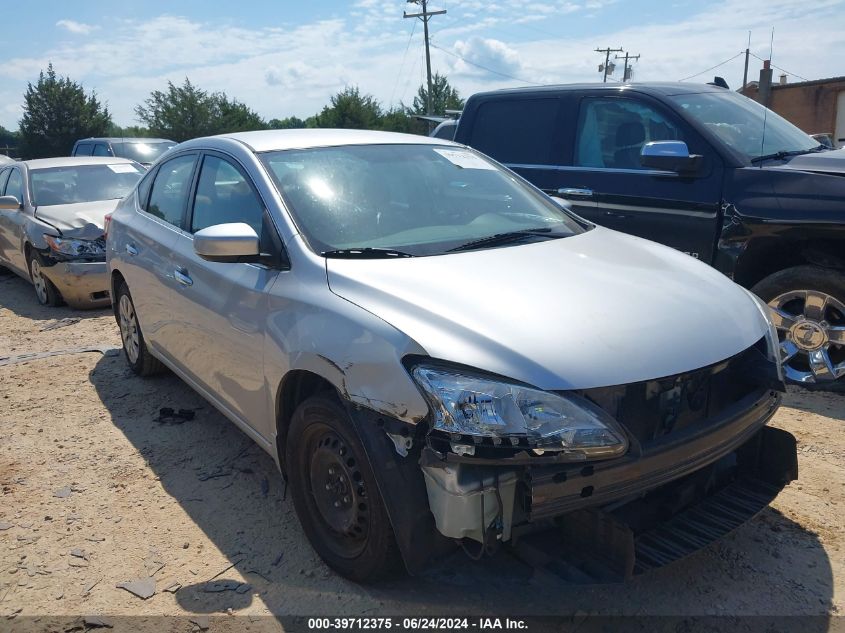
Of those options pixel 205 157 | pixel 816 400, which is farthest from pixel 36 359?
pixel 816 400

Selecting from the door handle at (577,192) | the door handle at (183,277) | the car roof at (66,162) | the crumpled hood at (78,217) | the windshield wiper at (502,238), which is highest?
the car roof at (66,162)

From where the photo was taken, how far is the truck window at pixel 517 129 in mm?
5766

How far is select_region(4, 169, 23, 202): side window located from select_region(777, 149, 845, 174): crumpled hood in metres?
8.23

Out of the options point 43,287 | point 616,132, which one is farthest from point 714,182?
point 43,287

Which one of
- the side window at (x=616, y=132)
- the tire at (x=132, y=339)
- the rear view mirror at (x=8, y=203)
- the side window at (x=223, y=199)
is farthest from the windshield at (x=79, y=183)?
the side window at (x=616, y=132)

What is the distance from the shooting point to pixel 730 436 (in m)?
2.51

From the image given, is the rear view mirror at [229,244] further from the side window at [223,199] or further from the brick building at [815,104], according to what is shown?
the brick building at [815,104]

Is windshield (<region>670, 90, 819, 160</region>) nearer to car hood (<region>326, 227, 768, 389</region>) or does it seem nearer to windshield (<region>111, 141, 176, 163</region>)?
car hood (<region>326, 227, 768, 389</region>)

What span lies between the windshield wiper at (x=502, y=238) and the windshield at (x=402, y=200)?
0.03 m

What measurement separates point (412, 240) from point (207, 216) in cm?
134

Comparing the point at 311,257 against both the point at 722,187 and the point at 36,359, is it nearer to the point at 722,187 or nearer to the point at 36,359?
the point at 722,187

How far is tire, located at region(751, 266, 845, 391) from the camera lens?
4.42 metres

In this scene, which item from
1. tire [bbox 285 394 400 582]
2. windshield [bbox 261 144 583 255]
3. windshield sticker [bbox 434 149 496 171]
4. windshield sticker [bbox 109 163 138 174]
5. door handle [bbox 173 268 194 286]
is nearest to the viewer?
tire [bbox 285 394 400 582]

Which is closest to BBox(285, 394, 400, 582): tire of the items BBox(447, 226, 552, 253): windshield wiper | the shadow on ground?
the shadow on ground
